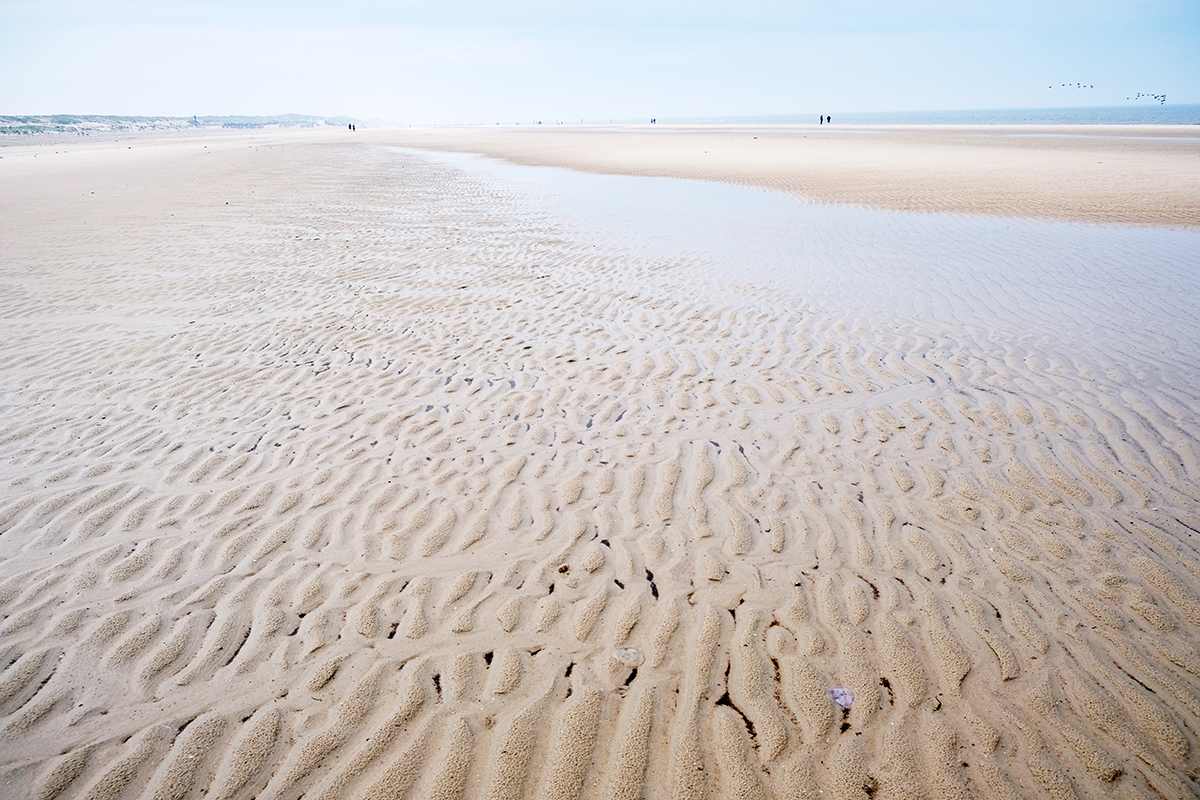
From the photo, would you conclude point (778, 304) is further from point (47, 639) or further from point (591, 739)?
point (47, 639)

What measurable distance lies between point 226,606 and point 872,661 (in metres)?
4.07

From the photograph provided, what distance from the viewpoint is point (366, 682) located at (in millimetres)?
3359

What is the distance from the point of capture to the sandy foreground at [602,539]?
3.02 m

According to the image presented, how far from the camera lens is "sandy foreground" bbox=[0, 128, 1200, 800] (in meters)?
3.02

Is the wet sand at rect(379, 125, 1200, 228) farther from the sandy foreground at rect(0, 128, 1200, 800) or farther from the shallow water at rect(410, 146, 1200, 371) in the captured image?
the sandy foreground at rect(0, 128, 1200, 800)

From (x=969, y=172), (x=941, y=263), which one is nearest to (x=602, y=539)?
(x=941, y=263)

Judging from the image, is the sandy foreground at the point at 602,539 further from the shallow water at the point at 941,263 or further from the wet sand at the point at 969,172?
the wet sand at the point at 969,172

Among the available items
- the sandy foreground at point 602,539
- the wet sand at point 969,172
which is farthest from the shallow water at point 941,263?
the wet sand at point 969,172

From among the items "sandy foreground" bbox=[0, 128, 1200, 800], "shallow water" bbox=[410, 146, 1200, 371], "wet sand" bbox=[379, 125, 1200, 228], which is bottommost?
"sandy foreground" bbox=[0, 128, 1200, 800]

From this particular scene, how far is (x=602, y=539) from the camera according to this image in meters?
4.57

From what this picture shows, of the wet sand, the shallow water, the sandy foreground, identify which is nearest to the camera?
the sandy foreground

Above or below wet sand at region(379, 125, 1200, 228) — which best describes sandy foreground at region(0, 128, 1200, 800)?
below

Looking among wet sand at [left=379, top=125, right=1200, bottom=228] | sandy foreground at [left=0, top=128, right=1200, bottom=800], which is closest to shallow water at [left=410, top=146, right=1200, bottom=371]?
sandy foreground at [left=0, top=128, right=1200, bottom=800]

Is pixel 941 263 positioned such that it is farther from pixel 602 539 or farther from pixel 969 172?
pixel 969 172
